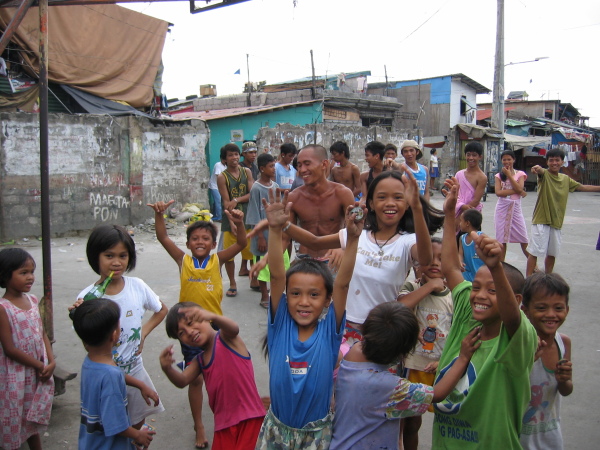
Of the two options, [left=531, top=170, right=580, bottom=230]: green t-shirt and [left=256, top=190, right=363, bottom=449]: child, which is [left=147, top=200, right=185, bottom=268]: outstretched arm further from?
[left=531, top=170, right=580, bottom=230]: green t-shirt

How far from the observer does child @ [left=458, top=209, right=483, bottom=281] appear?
4234 millimetres

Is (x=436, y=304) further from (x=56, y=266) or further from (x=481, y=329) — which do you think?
(x=56, y=266)

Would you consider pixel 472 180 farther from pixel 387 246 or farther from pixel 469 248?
pixel 387 246

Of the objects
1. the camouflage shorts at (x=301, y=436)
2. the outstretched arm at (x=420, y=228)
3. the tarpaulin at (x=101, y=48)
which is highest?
the tarpaulin at (x=101, y=48)

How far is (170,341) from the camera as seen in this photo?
15.5 feet

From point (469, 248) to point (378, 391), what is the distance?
102 inches

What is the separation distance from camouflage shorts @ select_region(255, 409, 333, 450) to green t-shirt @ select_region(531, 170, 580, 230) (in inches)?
216

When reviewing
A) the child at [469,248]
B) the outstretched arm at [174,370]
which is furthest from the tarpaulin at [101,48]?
the outstretched arm at [174,370]

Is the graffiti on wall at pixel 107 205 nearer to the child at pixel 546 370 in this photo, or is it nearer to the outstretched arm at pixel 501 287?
the child at pixel 546 370

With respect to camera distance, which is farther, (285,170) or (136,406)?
(285,170)

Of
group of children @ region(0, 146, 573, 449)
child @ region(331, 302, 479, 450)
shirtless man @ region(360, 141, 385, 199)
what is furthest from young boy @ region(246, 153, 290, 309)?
child @ region(331, 302, 479, 450)

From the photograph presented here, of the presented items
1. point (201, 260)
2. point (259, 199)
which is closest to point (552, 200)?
point (259, 199)

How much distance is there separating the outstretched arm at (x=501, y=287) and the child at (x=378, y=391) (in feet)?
1.28

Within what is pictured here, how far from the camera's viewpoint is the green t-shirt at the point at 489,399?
1.93m
